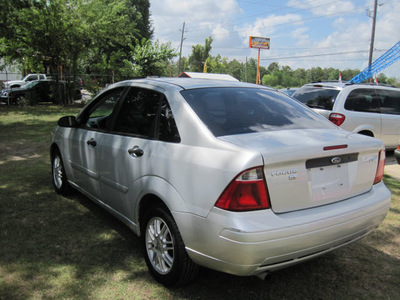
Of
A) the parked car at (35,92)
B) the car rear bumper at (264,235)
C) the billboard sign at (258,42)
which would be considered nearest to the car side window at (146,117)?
the car rear bumper at (264,235)

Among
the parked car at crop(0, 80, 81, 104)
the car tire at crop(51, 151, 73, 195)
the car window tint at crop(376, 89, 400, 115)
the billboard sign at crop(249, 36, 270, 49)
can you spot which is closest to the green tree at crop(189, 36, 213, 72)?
the billboard sign at crop(249, 36, 270, 49)

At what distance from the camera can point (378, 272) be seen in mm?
3107

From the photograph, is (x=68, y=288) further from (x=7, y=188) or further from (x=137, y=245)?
(x=7, y=188)

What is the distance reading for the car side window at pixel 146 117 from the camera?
2.84 m

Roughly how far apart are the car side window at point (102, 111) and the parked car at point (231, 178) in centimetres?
21

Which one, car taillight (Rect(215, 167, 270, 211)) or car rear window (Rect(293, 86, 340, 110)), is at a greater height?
car rear window (Rect(293, 86, 340, 110))

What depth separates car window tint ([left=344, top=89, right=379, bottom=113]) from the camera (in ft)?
25.1

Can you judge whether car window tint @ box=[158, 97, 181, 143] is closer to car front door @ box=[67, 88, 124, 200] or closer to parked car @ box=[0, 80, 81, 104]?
car front door @ box=[67, 88, 124, 200]

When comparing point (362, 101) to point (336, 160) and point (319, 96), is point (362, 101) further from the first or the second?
point (336, 160)

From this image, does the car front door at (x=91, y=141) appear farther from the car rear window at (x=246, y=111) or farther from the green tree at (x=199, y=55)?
the green tree at (x=199, y=55)

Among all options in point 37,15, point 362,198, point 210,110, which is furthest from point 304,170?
point 37,15

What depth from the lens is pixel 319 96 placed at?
7750mm

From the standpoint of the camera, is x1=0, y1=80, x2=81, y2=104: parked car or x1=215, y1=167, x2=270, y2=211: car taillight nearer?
x1=215, y1=167, x2=270, y2=211: car taillight

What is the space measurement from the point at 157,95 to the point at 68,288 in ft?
5.75
